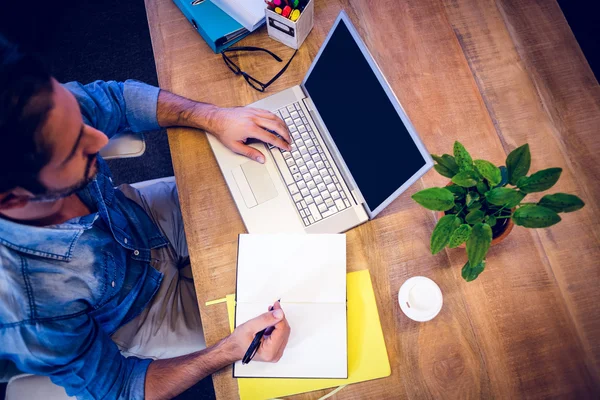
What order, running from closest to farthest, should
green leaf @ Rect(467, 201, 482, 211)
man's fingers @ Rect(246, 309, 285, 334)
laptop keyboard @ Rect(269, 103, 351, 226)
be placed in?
green leaf @ Rect(467, 201, 482, 211) < man's fingers @ Rect(246, 309, 285, 334) < laptop keyboard @ Rect(269, 103, 351, 226)

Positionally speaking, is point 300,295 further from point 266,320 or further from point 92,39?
point 92,39

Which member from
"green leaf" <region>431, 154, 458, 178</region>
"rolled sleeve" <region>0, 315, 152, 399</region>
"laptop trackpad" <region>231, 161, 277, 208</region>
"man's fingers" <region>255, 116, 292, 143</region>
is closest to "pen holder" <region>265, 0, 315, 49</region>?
"man's fingers" <region>255, 116, 292, 143</region>

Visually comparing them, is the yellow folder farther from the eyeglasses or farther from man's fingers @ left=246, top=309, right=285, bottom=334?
the eyeglasses

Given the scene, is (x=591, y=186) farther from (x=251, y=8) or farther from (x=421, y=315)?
(x=251, y=8)

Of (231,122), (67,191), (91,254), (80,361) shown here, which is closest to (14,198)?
(67,191)

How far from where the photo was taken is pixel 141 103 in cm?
119

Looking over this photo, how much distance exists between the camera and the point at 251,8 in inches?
45.7

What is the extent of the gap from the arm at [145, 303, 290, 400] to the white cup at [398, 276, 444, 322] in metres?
0.27

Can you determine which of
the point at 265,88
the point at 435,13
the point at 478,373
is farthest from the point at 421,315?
the point at 435,13

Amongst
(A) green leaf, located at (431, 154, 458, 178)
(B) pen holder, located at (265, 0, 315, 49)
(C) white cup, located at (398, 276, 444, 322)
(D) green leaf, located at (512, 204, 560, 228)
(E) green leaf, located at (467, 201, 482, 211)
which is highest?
(B) pen holder, located at (265, 0, 315, 49)

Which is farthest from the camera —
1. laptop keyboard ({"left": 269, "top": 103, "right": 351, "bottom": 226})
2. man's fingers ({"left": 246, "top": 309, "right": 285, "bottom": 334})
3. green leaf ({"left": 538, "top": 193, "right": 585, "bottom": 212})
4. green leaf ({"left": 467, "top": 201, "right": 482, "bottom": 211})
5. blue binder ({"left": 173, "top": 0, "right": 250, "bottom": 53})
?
blue binder ({"left": 173, "top": 0, "right": 250, "bottom": 53})

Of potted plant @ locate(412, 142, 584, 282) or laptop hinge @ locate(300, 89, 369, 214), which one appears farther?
laptop hinge @ locate(300, 89, 369, 214)

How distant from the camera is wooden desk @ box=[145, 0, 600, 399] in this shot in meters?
1.00

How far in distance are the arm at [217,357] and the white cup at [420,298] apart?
0.27 m
